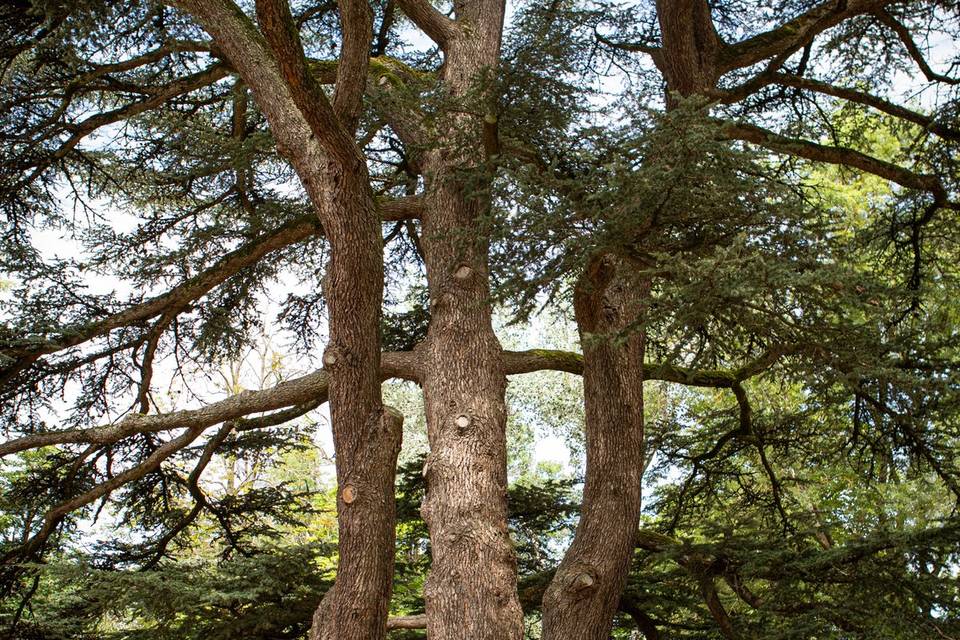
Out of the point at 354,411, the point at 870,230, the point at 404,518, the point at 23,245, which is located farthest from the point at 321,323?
the point at 870,230

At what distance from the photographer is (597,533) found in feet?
20.7

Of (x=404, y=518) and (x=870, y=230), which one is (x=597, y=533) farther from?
(x=870, y=230)

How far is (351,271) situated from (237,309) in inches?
137

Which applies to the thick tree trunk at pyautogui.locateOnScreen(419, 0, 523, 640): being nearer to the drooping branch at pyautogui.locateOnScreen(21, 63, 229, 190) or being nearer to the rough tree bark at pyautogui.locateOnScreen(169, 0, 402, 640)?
the rough tree bark at pyautogui.locateOnScreen(169, 0, 402, 640)

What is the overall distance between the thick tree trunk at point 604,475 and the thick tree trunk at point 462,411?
0.74 meters

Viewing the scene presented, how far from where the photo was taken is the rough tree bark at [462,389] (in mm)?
5297

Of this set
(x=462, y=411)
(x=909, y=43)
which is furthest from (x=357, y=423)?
(x=909, y=43)

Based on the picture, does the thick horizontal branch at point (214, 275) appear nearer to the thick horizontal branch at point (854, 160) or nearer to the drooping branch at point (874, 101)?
the thick horizontal branch at point (854, 160)

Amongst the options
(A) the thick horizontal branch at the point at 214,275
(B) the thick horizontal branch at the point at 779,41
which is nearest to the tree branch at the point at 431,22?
(A) the thick horizontal branch at the point at 214,275

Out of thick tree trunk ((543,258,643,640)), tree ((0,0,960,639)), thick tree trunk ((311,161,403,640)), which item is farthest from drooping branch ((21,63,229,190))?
thick tree trunk ((543,258,643,640))

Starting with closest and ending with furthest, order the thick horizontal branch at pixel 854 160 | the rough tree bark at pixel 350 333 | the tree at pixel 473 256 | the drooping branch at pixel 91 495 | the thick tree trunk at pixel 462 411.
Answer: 1. the tree at pixel 473 256
2. the rough tree bark at pixel 350 333
3. the thick tree trunk at pixel 462 411
4. the drooping branch at pixel 91 495
5. the thick horizontal branch at pixel 854 160

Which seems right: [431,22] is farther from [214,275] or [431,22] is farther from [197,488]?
[197,488]

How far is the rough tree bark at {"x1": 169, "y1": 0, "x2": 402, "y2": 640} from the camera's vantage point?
507cm

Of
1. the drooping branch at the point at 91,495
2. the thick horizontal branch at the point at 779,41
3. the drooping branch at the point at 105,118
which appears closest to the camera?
the drooping branch at the point at 91,495
